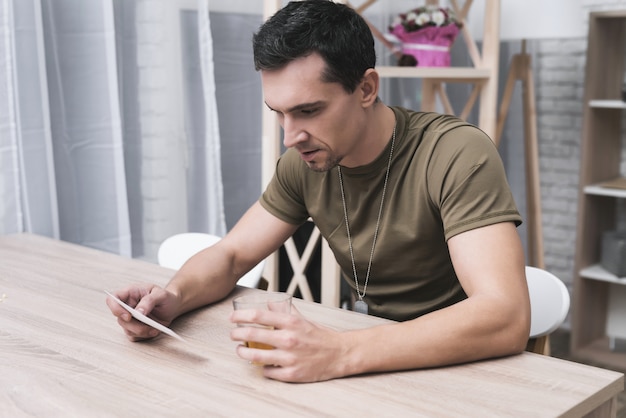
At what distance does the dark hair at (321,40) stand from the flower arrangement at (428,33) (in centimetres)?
149

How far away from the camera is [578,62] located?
399 centimetres

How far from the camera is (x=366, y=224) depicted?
180 cm

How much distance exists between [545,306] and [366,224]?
47 centimetres

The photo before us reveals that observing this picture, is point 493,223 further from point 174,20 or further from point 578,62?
point 578,62

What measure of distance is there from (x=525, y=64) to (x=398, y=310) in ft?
6.86

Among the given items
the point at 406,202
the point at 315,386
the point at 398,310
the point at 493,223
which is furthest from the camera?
the point at 398,310

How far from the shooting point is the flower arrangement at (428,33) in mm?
3041

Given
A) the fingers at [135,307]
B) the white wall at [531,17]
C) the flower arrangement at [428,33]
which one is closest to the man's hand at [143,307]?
the fingers at [135,307]

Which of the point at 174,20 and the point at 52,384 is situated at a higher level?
the point at 174,20

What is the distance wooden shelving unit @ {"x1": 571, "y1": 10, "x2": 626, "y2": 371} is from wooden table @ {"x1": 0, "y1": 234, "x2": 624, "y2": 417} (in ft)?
7.97

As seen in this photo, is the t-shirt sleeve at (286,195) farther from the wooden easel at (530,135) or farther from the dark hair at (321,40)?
the wooden easel at (530,135)

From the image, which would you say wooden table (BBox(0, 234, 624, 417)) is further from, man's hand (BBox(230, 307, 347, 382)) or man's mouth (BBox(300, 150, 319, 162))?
man's mouth (BBox(300, 150, 319, 162))

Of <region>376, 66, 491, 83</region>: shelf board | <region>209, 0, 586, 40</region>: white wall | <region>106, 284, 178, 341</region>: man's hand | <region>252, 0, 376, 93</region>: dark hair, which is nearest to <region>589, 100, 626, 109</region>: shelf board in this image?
<region>209, 0, 586, 40</region>: white wall

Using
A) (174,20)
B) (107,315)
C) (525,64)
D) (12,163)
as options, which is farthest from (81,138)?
(525,64)
